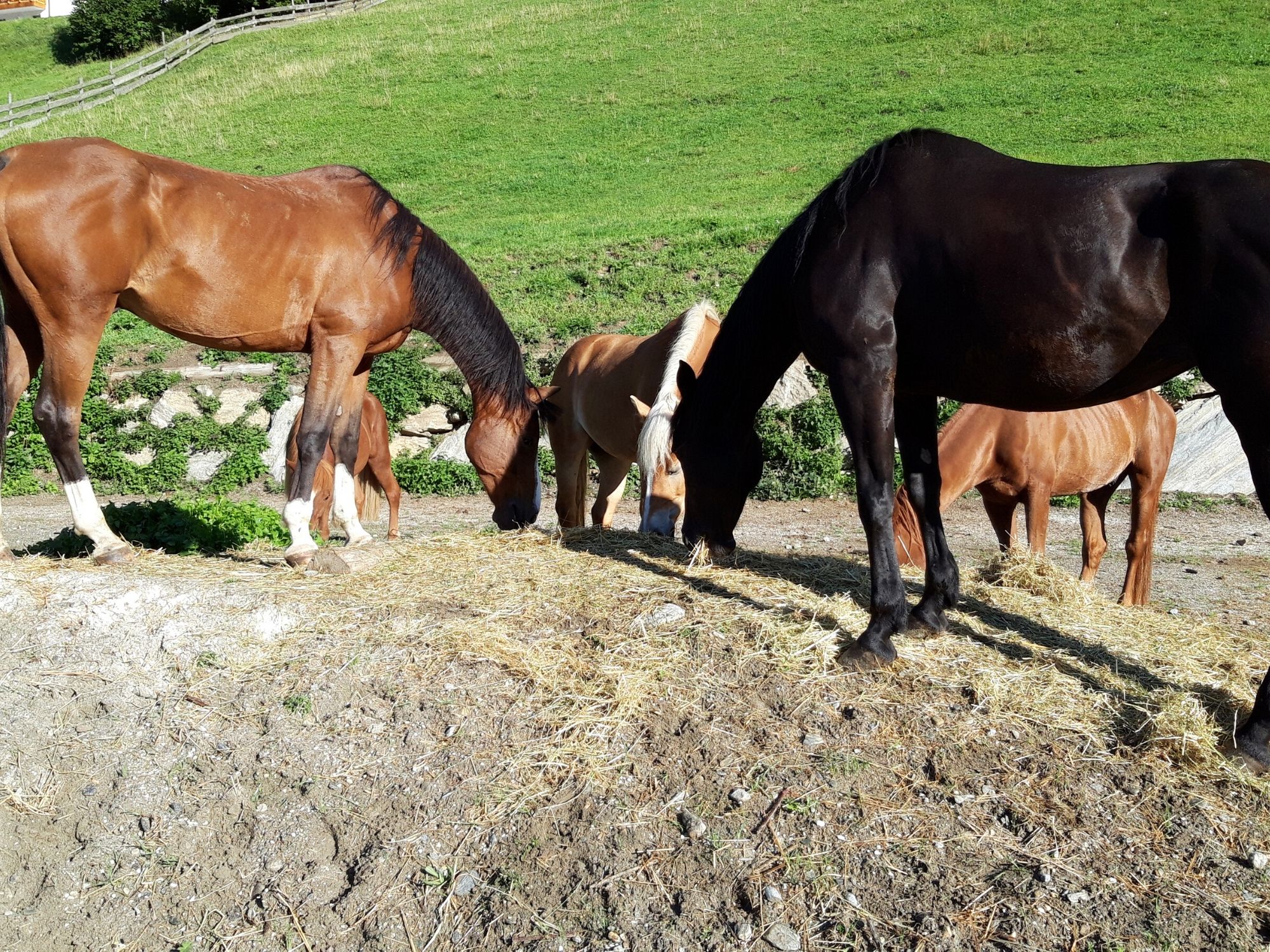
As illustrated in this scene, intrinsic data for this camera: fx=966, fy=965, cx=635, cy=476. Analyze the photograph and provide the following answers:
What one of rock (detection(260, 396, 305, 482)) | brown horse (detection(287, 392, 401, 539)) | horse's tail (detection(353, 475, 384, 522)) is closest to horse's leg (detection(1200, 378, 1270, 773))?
brown horse (detection(287, 392, 401, 539))

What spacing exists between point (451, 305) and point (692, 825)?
12.8ft

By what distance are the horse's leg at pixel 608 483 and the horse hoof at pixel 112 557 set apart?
4.74 meters

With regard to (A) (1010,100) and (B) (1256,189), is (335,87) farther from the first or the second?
(B) (1256,189)

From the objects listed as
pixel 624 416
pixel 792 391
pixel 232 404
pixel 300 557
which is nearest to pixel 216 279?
pixel 300 557

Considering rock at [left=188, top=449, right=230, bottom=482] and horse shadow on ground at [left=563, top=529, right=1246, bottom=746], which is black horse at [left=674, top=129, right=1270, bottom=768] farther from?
rock at [left=188, top=449, right=230, bottom=482]

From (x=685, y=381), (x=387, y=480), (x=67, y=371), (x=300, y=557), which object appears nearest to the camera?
(x=67, y=371)

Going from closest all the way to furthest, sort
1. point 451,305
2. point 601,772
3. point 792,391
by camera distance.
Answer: point 601,772, point 451,305, point 792,391

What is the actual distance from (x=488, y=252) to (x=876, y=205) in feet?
49.7

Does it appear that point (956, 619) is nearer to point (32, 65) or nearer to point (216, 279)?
point (216, 279)

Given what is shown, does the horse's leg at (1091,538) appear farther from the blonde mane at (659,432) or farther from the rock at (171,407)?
the rock at (171,407)

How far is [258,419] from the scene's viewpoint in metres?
13.7

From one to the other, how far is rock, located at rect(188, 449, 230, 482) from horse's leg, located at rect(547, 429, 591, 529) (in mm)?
6114

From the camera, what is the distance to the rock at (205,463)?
13148mm

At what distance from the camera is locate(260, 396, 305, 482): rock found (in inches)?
512
